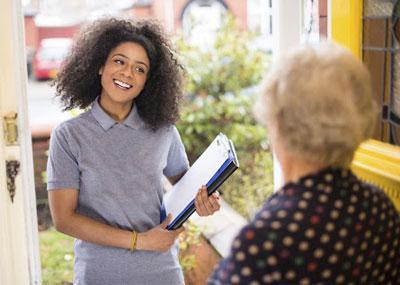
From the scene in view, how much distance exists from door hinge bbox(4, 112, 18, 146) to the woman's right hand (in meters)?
0.63

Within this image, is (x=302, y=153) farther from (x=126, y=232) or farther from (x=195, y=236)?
(x=195, y=236)

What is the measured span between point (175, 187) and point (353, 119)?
0.94 meters

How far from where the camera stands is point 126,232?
167cm

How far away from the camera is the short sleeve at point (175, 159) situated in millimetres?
1833

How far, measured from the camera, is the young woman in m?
1.65

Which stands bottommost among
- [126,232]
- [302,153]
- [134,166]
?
[126,232]

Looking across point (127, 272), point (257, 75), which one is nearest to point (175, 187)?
point (127, 272)

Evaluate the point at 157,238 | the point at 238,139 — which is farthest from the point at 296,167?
the point at 238,139

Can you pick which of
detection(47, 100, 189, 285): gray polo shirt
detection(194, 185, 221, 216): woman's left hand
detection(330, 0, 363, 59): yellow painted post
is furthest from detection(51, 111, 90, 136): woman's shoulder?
detection(330, 0, 363, 59): yellow painted post

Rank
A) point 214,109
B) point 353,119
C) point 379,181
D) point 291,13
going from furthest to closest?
point 214,109 < point 291,13 < point 379,181 < point 353,119

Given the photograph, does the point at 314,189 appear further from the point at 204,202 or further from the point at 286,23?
the point at 286,23

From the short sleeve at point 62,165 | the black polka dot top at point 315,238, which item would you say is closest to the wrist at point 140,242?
the short sleeve at point 62,165

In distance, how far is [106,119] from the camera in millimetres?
1704

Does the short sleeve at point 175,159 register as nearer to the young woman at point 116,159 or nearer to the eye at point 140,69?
the young woman at point 116,159
